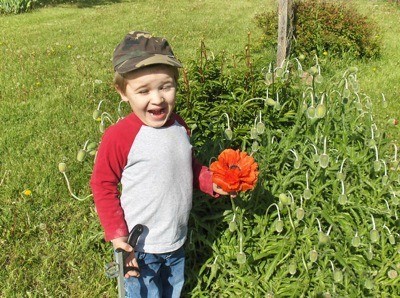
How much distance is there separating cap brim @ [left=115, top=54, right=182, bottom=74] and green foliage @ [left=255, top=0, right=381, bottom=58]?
4761mm

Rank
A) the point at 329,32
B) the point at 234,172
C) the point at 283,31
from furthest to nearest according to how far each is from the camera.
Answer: the point at 329,32, the point at 283,31, the point at 234,172

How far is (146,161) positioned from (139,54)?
0.43 metres

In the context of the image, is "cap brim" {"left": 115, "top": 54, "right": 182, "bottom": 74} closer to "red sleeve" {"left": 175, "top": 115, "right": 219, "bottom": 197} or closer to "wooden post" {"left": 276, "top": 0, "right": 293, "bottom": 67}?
"red sleeve" {"left": 175, "top": 115, "right": 219, "bottom": 197}

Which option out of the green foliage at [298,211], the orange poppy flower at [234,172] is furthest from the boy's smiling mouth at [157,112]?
the green foliage at [298,211]

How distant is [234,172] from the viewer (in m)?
1.83

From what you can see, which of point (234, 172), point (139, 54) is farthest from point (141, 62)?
point (234, 172)

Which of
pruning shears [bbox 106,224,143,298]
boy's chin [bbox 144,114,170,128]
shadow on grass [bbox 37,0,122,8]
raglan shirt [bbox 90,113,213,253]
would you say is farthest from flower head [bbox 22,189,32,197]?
shadow on grass [bbox 37,0,122,8]

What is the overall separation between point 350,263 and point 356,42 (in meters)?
5.14

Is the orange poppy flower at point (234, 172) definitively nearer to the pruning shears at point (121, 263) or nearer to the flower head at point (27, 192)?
the pruning shears at point (121, 263)

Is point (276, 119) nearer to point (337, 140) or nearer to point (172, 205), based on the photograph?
point (337, 140)

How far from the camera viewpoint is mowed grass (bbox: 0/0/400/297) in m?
2.73

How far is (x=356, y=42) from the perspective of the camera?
682 cm

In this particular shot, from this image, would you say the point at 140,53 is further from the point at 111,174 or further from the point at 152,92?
the point at 111,174

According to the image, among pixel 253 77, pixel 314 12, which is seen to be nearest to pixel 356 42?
pixel 314 12
